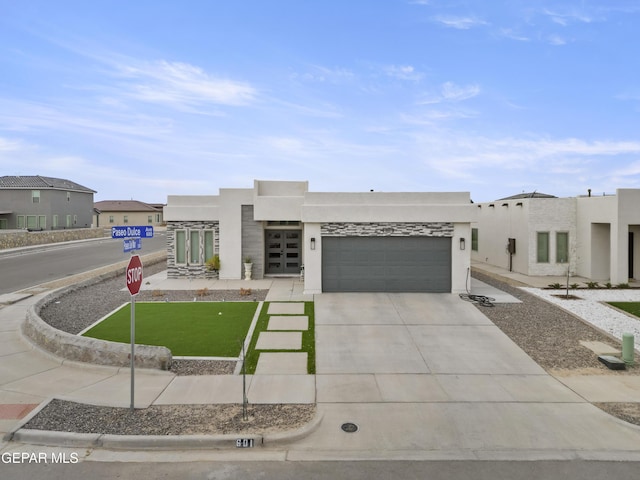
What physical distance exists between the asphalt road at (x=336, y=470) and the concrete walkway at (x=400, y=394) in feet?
0.62

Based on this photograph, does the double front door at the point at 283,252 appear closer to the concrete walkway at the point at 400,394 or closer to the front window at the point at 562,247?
the concrete walkway at the point at 400,394

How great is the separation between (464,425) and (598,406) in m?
2.70

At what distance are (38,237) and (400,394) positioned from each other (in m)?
43.5

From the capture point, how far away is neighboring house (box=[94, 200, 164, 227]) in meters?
82.8

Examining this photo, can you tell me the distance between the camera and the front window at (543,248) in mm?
21609

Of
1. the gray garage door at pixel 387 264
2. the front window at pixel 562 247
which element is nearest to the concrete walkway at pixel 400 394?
the gray garage door at pixel 387 264

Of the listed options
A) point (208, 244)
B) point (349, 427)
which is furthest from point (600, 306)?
point (208, 244)

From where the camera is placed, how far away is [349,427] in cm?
681

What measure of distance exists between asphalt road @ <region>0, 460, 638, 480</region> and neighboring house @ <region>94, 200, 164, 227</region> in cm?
8194

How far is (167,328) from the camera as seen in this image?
12.1 meters

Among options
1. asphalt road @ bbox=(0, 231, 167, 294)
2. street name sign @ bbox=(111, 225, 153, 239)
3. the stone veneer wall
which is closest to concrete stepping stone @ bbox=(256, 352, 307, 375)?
street name sign @ bbox=(111, 225, 153, 239)

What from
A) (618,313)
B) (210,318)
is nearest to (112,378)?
(210,318)

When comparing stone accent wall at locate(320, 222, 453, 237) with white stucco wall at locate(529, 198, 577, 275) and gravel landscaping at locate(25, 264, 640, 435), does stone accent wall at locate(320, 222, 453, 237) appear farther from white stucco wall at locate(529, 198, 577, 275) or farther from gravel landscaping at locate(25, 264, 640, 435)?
white stucco wall at locate(529, 198, 577, 275)

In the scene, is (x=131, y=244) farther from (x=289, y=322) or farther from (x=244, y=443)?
(x=289, y=322)
